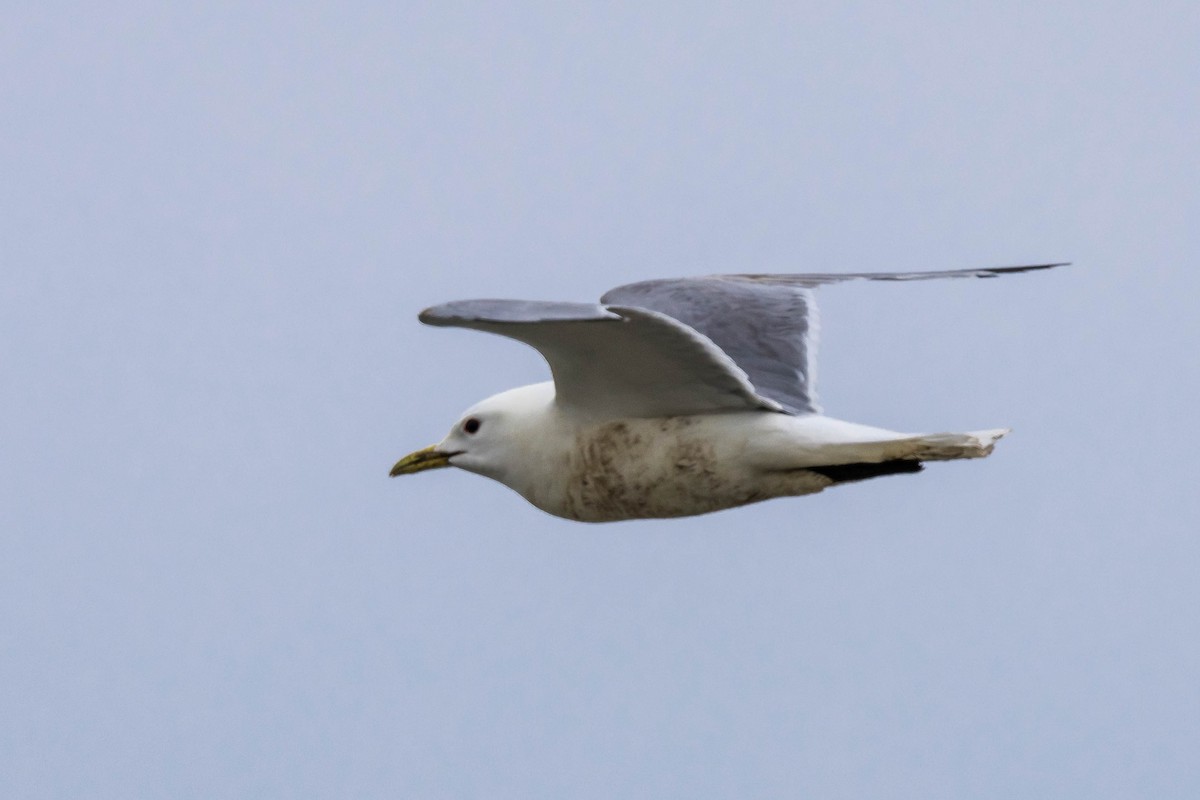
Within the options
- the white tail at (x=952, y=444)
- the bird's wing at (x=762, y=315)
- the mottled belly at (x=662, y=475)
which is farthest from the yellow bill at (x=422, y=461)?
the white tail at (x=952, y=444)

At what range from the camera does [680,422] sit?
951 centimetres

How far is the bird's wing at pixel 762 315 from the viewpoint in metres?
9.85

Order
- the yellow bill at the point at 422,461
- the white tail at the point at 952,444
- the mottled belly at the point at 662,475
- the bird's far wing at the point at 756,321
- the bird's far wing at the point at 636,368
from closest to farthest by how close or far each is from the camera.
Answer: the bird's far wing at the point at 636,368
the white tail at the point at 952,444
the mottled belly at the point at 662,475
the bird's far wing at the point at 756,321
the yellow bill at the point at 422,461

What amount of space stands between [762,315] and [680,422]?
1.00 metres

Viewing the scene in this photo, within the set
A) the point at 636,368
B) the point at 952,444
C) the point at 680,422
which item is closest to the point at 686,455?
the point at 680,422

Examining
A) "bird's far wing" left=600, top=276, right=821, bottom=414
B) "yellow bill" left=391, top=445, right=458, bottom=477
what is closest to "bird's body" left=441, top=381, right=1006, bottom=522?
"bird's far wing" left=600, top=276, right=821, bottom=414

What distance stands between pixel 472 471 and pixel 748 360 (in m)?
1.49

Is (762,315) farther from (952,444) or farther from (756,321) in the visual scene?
(952,444)

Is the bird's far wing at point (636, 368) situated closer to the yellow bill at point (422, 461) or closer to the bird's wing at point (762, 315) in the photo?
the bird's wing at point (762, 315)

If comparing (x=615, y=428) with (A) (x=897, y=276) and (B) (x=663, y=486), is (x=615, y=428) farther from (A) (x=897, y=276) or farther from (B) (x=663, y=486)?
(A) (x=897, y=276)

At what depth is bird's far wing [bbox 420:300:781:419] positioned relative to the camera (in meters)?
8.89

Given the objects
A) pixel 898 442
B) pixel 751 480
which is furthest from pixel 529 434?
pixel 898 442

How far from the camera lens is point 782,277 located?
11141mm

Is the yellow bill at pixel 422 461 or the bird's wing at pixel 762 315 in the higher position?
the bird's wing at pixel 762 315
